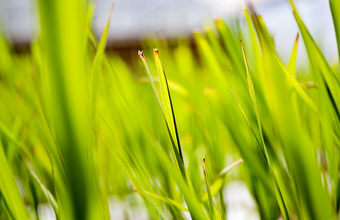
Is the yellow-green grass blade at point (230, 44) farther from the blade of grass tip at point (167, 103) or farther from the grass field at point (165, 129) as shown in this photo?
the blade of grass tip at point (167, 103)

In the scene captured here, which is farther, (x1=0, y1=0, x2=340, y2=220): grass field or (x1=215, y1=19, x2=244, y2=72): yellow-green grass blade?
(x1=215, y1=19, x2=244, y2=72): yellow-green grass blade

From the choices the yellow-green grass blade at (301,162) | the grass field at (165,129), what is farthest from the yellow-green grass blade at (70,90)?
the yellow-green grass blade at (301,162)

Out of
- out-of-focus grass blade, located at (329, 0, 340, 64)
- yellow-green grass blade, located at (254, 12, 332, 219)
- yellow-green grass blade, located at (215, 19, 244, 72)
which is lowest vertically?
yellow-green grass blade, located at (254, 12, 332, 219)

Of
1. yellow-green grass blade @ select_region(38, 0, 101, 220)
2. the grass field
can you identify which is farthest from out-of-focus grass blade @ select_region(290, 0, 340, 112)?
yellow-green grass blade @ select_region(38, 0, 101, 220)

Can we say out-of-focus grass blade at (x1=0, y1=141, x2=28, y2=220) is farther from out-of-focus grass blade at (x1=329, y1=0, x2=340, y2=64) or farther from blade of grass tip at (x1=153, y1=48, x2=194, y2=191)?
out-of-focus grass blade at (x1=329, y1=0, x2=340, y2=64)

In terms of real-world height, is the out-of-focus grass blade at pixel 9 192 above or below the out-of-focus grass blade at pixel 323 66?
below

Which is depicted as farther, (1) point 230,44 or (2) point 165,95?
(1) point 230,44

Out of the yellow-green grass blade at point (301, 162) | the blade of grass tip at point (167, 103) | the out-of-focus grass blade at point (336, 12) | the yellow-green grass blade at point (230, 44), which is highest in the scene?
the yellow-green grass blade at point (230, 44)

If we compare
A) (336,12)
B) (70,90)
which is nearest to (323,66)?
(336,12)

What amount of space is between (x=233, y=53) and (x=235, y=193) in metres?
0.25

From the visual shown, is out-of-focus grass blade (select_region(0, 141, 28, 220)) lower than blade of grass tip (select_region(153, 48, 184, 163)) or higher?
lower

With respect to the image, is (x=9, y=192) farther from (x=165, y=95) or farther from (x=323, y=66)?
(x=323, y=66)

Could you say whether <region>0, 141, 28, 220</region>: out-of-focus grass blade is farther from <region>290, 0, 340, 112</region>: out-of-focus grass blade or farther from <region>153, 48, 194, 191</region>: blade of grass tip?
<region>290, 0, 340, 112</region>: out-of-focus grass blade

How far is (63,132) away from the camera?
0.30ft
